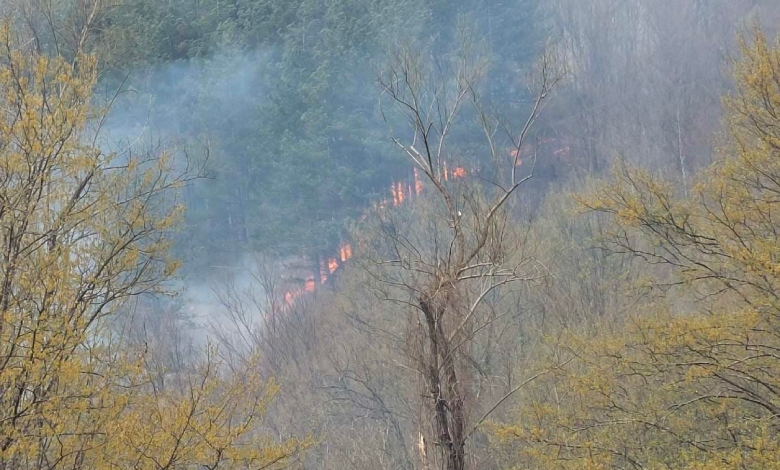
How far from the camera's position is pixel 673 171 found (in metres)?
27.7

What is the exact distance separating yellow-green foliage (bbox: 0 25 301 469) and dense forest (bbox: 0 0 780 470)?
4 centimetres

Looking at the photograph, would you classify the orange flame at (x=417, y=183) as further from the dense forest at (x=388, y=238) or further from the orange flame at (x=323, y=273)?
the orange flame at (x=323, y=273)

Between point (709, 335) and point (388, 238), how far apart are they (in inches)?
606

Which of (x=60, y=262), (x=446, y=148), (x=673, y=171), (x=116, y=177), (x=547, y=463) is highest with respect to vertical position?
(x=446, y=148)

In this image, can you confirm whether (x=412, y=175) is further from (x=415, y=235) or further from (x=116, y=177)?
(x=116, y=177)

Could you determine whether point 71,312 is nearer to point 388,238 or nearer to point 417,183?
point 388,238

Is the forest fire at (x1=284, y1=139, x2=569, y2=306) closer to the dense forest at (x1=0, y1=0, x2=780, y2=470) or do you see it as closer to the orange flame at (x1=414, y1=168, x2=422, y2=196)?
the orange flame at (x1=414, y1=168, x2=422, y2=196)

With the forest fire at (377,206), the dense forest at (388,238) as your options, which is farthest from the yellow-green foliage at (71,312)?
the forest fire at (377,206)

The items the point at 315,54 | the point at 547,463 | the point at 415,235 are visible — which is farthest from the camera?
the point at 315,54

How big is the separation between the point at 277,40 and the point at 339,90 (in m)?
4.24

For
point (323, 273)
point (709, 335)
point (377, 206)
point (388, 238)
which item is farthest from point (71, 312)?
point (323, 273)

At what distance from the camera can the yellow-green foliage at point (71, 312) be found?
689 cm

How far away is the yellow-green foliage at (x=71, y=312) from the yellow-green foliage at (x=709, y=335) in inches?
158

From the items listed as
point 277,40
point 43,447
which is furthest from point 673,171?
point 43,447
